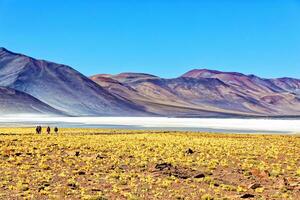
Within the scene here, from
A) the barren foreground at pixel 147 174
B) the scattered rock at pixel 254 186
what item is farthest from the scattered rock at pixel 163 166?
the scattered rock at pixel 254 186

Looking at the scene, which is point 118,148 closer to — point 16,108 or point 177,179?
point 177,179

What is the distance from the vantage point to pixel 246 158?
2961 centimetres

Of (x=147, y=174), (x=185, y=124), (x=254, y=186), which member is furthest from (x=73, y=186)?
(x=185, y=124)

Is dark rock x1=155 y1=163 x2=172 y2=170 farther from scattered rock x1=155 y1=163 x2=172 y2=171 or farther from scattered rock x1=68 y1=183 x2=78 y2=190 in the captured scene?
scattered rock x1=68 y1=183 x2=78 y2=190

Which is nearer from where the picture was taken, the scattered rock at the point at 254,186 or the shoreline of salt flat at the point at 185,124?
the scattered rock at the point at 254,186

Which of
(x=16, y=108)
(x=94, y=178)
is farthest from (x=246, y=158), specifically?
(x=16, y=108)

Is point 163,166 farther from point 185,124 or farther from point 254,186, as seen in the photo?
point 185,124

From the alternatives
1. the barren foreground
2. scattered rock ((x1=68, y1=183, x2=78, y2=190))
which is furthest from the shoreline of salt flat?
scattered rock ((x1=68, y1=183, x2=78, y2=190))

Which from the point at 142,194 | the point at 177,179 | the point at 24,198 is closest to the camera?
the point at 24,198

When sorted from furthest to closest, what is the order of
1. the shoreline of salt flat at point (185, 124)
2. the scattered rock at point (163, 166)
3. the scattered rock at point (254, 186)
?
1. the shoreline of salt flat at point (185, 124)
2. the scattered rock at point (163, 166)
3. the scattered rock at point (254, 186)

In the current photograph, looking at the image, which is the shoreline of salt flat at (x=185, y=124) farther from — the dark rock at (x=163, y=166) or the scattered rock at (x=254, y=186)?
Answer: the scattered rock at (x=254, y=186)

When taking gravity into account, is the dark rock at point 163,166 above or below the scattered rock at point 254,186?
above

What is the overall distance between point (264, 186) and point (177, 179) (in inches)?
146

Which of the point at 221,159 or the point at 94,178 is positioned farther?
the point at 221,159
